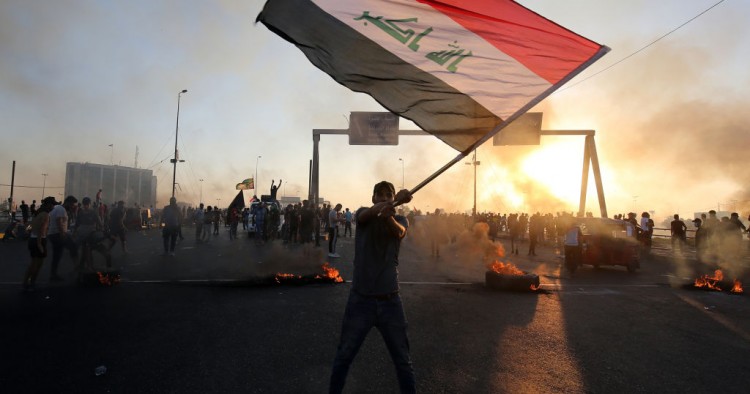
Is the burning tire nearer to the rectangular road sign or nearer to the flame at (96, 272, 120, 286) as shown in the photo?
the flame at (96, 272, 120, 286)

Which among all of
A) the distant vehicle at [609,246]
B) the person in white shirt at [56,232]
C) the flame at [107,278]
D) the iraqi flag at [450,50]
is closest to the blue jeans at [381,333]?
the iraqi flag at [450,50]

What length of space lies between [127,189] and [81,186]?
13.1 meters

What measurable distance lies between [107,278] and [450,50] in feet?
26.3

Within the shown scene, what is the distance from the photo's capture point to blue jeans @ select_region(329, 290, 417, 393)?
2752mm

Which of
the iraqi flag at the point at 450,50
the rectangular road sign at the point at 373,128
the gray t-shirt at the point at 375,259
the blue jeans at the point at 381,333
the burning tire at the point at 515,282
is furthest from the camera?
the rectangular road sign at the point at 373,128

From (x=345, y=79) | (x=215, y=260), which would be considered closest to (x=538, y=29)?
(x=345, y=79)

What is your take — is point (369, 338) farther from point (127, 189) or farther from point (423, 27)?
point (127, 189)

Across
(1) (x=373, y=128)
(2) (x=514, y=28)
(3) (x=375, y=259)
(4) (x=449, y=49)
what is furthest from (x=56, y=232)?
(1) (x=373, y=128)

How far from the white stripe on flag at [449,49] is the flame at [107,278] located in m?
7.48

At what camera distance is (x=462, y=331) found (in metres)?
5.19

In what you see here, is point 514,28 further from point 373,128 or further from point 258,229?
point 373,128

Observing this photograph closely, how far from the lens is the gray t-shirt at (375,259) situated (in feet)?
9.51

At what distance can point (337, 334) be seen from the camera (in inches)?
195

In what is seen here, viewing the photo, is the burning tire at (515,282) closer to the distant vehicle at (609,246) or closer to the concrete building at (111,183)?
the distant vehicle at (609,246)
